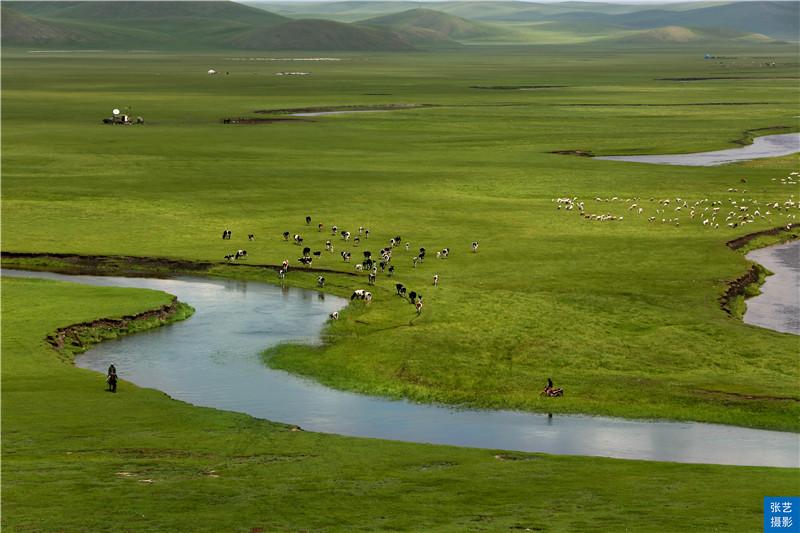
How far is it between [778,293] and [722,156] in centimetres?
6780

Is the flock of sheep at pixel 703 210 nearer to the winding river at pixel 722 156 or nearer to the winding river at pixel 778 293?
the winding river at pixel 778 293

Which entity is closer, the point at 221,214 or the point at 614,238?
the point at 614,238

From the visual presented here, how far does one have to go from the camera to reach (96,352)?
53.0 m

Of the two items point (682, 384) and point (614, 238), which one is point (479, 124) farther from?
point (682, 384)

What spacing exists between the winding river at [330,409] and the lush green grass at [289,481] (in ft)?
8.66

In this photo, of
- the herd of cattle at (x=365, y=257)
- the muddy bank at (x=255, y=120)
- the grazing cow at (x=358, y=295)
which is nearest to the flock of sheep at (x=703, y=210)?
the herd of cattle at (x=365, y=257)

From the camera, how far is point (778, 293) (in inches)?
2569

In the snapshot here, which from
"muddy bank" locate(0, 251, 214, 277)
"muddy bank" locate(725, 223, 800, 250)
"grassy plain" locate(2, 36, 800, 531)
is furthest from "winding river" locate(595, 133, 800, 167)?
"muddy bank" locate(0, 251, 214, 277)

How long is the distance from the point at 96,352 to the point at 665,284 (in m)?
30.4

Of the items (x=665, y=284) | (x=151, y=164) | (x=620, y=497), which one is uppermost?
(x=151, y=164)

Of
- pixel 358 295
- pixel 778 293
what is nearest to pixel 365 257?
pixel 358 295

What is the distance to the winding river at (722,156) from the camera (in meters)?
125

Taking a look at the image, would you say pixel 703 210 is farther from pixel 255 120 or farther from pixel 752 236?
pixel 255 120

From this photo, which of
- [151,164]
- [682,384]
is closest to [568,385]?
[682,384]
